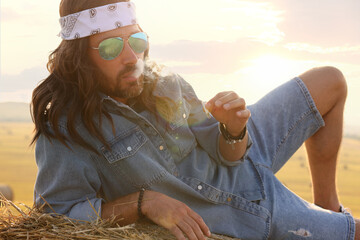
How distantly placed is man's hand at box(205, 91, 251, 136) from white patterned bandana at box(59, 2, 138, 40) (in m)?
0.66

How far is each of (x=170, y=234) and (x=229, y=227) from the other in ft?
1.30

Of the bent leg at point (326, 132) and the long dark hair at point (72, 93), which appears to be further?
the bent leg at point (326, 132)

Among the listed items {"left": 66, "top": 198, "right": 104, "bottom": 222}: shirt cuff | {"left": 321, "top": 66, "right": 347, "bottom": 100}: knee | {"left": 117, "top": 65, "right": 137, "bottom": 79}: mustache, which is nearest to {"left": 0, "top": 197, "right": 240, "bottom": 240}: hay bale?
{"left": 66, "top": 198, "right": 104, "bottom": 222}: shirt cuff

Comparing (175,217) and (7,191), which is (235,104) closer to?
(175,217)

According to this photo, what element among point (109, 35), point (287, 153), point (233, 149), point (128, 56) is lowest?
point (287, 153)

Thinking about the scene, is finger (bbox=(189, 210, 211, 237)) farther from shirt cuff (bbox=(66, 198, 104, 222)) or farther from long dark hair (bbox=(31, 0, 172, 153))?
long dark hair (bbox=(31, 0, 172, 153))

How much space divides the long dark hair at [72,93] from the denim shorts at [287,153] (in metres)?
0.71

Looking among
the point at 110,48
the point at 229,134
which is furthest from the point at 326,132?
the point at 110,48

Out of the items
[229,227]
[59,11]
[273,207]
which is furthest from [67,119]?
[273,207]

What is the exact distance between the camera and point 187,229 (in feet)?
7.29

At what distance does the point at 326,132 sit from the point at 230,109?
111cm

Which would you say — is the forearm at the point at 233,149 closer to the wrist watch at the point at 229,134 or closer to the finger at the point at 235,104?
the wrist watch at the point at 229,134

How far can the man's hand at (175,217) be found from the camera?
7.31ft

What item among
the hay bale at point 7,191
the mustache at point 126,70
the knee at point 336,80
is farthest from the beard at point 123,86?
the hay bale at point 7,191
